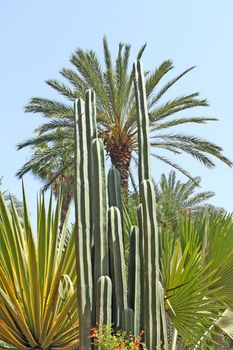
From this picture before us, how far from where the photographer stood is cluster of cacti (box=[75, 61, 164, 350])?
573 cm

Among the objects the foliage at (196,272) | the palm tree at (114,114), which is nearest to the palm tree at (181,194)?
the palm tree at (114,114)

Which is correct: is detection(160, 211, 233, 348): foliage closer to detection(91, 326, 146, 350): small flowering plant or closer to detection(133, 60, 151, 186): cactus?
detection(133, 60, 151, 186): cactus

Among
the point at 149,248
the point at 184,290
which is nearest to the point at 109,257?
the point at 149,248

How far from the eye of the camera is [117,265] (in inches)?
238

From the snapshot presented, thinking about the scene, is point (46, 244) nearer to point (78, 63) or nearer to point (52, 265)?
point (52, 265)

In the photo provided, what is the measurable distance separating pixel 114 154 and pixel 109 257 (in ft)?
24.2

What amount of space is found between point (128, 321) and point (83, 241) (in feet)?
2.93

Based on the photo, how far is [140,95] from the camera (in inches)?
278

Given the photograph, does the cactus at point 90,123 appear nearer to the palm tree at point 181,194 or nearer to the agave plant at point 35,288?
the agave plant at point 35,288

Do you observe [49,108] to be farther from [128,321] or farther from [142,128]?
[128,321]

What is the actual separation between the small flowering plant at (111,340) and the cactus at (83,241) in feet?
0.48

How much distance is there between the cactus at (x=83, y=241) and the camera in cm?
567

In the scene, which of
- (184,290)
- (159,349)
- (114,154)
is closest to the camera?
(159,349)

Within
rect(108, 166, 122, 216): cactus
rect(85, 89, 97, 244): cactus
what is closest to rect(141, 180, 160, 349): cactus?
rect(108, 166, 122, 216): cactus
